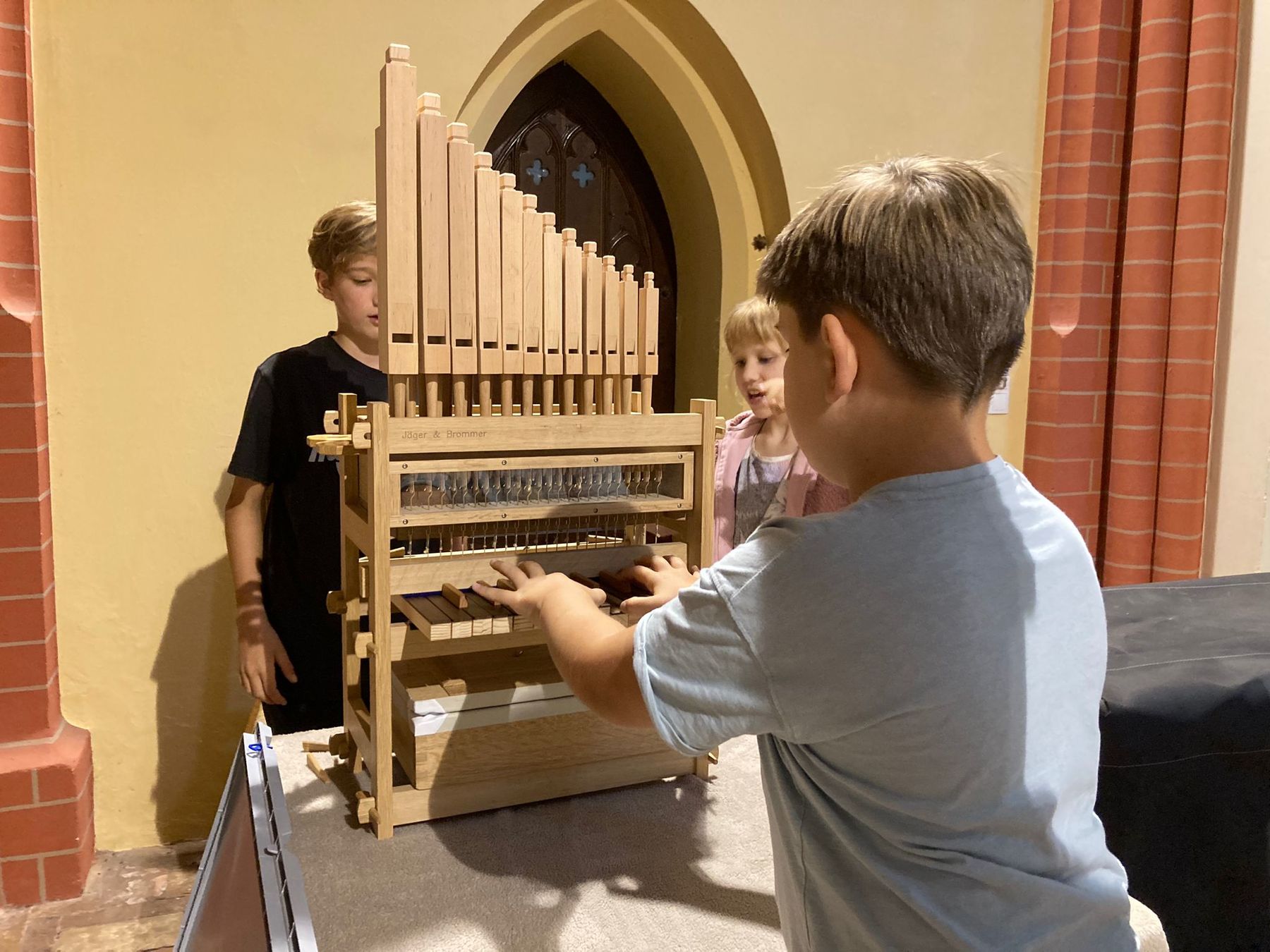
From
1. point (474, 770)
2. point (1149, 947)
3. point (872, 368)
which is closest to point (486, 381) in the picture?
point (474, 770)

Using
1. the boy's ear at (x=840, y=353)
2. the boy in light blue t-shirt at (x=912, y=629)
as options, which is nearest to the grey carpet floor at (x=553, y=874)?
the boy in light blue t-shirt at (x=912, y=629)

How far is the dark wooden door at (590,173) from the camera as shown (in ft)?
11.4

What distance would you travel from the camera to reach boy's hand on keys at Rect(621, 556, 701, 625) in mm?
1216

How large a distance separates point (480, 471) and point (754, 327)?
4.17ft

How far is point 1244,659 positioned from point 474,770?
3.83 ft

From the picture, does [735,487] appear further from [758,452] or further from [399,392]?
[399,392]

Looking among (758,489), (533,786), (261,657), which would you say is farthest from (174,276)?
→ (533,786)

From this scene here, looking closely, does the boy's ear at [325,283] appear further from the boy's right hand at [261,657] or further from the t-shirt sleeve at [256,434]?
the boy's right hand at [261,657]

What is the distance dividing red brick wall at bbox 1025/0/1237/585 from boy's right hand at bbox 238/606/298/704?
9.37 ft

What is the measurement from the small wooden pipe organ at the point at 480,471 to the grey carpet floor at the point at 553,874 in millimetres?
50

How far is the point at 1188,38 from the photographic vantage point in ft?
11.6

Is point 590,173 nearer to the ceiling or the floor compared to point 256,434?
nearer to the ceiling

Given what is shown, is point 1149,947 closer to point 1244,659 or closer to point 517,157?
point 1244,659

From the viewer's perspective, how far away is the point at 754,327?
248 cm
